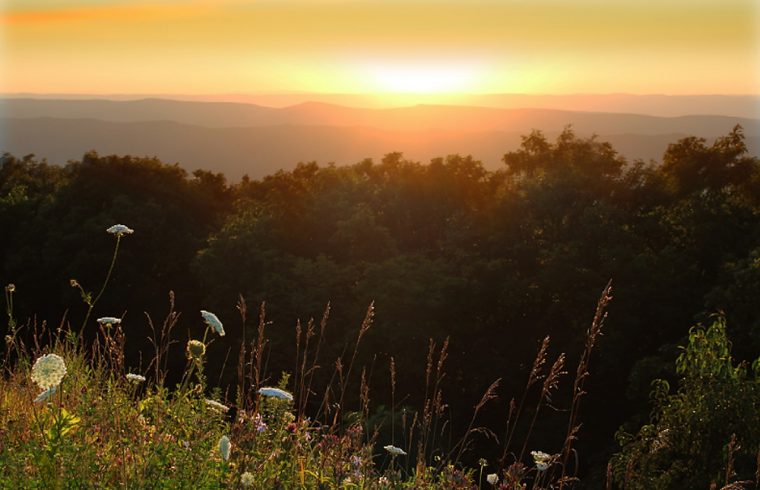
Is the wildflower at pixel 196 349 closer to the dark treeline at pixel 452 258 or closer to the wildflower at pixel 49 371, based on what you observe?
the wildflower at pixel 49 371

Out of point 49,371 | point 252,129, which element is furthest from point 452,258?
point 252,129

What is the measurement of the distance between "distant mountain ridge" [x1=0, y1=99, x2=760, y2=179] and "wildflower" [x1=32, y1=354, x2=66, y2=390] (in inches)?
3776

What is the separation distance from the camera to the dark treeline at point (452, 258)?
2020cm

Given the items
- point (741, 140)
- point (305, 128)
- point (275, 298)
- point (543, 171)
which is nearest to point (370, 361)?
point (275, 298)

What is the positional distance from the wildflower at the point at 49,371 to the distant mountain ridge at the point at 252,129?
95905 mm

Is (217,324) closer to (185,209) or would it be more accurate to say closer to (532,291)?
(532,291)

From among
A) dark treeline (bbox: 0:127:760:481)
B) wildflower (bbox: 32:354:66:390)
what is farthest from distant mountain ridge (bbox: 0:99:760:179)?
wildflower (bbox: 32:354:66:390)

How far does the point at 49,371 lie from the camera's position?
111 inches

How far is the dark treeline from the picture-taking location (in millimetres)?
20203

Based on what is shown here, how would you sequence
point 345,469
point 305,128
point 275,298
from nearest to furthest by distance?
point 345,469 → point 275,298 → point 305,128

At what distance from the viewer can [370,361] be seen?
20109 millimetres

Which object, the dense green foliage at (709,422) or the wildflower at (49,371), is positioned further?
the dense green foliage at (709,422)

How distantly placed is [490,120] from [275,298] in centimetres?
9134

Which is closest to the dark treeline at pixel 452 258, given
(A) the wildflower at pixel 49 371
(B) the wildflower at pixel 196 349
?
(B) the wildflower at pixel 196 349
